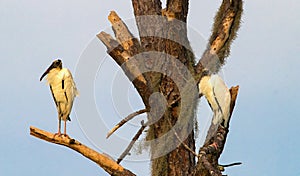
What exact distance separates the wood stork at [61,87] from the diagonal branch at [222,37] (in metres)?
1.42

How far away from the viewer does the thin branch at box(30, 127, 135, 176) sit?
269 inches

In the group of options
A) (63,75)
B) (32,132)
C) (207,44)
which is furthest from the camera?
(207,44)

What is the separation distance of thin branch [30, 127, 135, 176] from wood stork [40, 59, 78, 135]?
1.68 ft

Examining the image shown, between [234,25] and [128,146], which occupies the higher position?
[234,25]

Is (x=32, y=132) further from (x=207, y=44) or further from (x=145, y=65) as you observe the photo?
(x=207, y=44)

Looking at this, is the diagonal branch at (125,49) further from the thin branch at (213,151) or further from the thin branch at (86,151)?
the thin branch at (213,151)

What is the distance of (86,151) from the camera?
685 centimetres

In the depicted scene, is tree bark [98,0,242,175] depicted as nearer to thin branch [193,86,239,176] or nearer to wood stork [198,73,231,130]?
wood stork [198,73,231,130]

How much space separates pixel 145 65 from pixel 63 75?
0.93m

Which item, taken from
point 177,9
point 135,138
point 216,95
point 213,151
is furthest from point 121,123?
point 213,151

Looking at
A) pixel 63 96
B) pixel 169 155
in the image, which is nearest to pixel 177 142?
pixel 169 155

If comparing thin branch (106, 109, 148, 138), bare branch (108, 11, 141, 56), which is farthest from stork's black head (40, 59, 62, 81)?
thin branch (106, 109, 148, 138)

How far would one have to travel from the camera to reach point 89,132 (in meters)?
7.60

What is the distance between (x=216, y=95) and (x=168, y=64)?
2.85 feet
